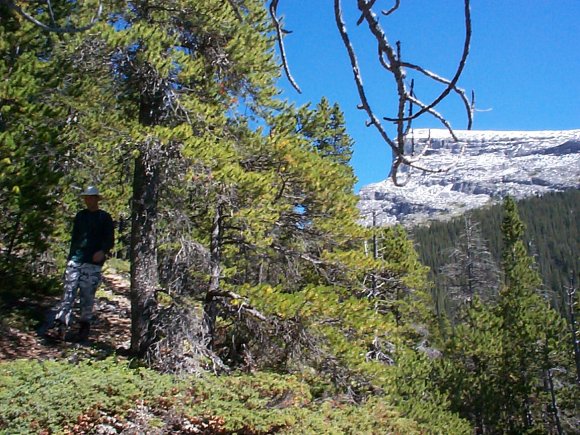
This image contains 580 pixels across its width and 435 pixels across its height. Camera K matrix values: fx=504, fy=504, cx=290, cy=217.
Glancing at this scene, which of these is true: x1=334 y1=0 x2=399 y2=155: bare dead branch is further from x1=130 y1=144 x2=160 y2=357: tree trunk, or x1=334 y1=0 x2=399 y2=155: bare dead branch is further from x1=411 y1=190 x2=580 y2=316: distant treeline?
x1=411 y1=190 x2=580 y2=316: distant treeline

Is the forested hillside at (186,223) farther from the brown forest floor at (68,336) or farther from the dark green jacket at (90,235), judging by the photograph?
the dark green jacket at (90,235)

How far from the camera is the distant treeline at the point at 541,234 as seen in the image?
95.6 m

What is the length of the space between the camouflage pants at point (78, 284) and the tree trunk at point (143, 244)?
0.60 m

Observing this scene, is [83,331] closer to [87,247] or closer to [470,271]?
[87,247]

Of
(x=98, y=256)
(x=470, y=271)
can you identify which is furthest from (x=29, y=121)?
(x=470, y=271)

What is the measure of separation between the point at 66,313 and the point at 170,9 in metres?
4.42

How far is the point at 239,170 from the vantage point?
6.66m

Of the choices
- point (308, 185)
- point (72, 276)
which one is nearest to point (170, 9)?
point (308, 185)

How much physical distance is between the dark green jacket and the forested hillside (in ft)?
2.26

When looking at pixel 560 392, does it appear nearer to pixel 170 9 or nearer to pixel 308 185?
pixel 308 185

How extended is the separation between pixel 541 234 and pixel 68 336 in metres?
119

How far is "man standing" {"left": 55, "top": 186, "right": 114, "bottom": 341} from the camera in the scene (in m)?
6.36

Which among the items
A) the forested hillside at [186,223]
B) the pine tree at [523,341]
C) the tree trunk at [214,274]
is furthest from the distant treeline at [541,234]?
the tree trunk at [214,274]

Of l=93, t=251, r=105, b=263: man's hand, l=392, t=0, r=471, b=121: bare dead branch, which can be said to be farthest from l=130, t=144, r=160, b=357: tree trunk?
l=392, t=0, r=471, b=121: bare dead branch
